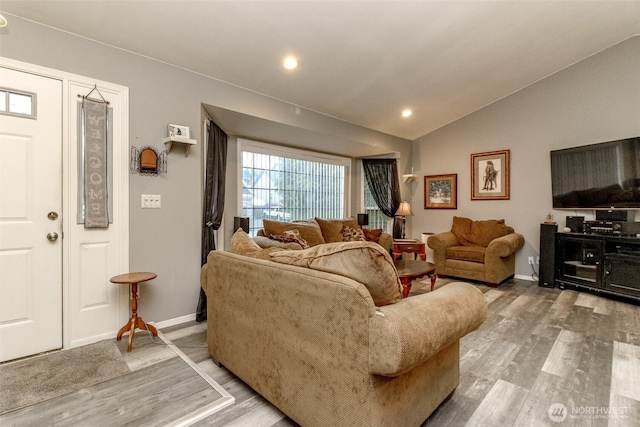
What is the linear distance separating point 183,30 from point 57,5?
2.59 ft

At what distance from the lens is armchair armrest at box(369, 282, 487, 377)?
1.03 metres

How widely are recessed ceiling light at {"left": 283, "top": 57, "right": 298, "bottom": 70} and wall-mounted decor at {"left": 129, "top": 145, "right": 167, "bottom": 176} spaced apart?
149 cm

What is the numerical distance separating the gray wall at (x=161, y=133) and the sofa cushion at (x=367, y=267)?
1.99 meters

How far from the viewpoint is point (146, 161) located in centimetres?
254

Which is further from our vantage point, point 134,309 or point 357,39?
point 357,39

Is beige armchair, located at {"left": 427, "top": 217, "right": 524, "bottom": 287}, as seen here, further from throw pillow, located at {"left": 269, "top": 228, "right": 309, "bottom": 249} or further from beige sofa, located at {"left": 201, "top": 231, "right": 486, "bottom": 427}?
beige sofa, located at {"left": 201, "top": 231, "right": 486, "bottom": 427}

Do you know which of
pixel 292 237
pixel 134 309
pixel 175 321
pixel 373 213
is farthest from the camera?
pixel 373 213

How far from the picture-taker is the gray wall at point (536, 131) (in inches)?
146

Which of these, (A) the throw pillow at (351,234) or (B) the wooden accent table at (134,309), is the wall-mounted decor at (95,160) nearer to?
(B) the wooden accent table at (134,309)

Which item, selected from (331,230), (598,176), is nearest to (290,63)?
(331,230)

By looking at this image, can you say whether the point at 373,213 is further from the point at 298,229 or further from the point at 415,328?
the point at 415,328

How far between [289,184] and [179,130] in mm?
2136

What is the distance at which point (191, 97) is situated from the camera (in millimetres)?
2809

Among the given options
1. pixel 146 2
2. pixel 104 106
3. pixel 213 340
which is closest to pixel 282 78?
pixel 146 2
